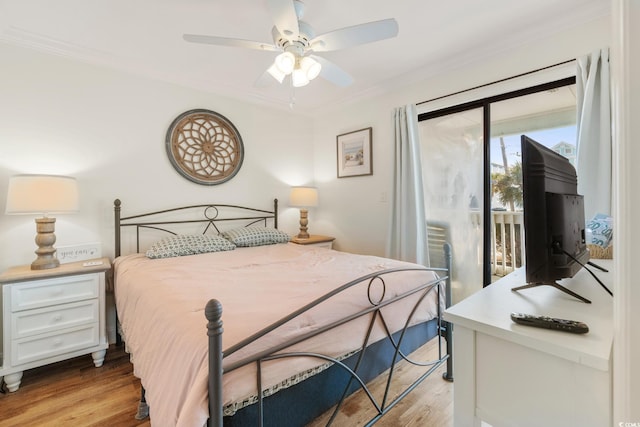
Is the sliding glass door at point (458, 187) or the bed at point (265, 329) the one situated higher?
the sliding glass door at point (458, 187)

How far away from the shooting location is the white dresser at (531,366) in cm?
69

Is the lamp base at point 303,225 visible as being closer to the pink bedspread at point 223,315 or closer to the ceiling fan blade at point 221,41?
the pink bedspread at point 223,315

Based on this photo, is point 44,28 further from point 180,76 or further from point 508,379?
point 508,379

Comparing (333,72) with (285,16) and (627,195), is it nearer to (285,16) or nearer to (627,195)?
(285,16)

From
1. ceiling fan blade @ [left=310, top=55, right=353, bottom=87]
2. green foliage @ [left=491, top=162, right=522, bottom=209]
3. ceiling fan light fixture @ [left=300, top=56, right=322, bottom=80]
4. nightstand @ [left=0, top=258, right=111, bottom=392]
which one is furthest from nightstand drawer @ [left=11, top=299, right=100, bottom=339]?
green foliage @ [left=491, top=162, right=522, bottom=209]

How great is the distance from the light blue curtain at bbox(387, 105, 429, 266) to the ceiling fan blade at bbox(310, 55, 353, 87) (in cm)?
96

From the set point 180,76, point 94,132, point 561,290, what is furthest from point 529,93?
point 94,132

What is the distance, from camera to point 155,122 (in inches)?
111

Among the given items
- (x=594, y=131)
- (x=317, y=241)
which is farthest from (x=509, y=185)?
(x=317, y=241)

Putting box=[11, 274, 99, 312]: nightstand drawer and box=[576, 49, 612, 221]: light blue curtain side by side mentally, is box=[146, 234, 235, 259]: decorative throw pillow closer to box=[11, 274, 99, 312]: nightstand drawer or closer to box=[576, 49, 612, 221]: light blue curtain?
box=[11, 274, 99, 312]: nightstand drawer

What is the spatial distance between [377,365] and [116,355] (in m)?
Result: 2.15

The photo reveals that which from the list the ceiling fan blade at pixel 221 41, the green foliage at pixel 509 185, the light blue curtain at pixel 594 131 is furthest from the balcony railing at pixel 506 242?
the ceiling fan blade at pixel 221 41

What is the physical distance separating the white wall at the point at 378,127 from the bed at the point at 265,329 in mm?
1191

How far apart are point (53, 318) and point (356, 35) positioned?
2.69 meters
